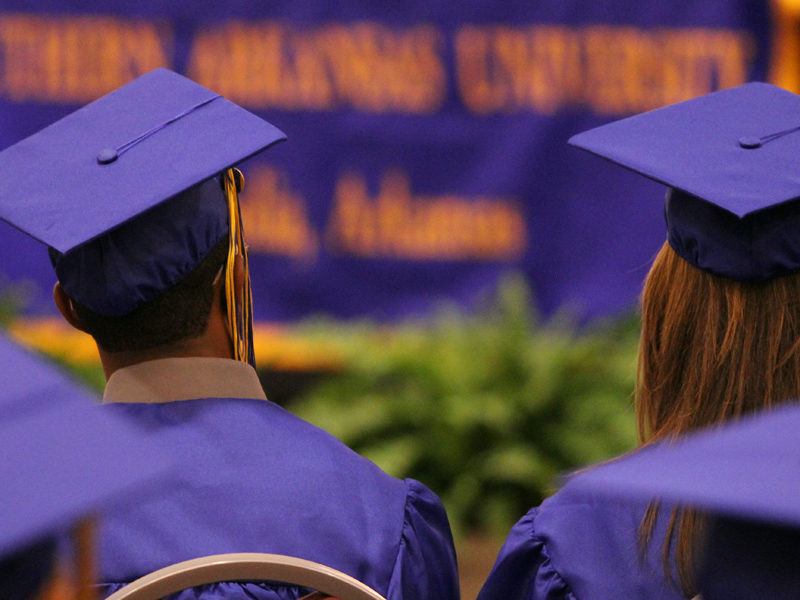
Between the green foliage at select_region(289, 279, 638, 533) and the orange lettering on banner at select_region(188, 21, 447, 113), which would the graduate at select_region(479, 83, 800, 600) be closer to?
the green foliage at select_region(289, 279, 638, 533)

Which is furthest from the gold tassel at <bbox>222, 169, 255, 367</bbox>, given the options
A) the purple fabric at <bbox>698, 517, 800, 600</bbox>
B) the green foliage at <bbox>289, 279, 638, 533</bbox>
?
the green foliage at <bbox>289, 279, 638, 533</bbox>

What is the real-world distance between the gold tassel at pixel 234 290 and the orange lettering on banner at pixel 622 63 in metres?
3.10

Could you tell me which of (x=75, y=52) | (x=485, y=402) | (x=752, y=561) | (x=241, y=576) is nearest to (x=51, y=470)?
(x=241, y=576)

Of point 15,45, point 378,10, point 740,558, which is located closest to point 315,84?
point 378,10

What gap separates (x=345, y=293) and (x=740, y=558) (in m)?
3.89

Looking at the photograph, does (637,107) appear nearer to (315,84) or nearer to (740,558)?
(315,84)

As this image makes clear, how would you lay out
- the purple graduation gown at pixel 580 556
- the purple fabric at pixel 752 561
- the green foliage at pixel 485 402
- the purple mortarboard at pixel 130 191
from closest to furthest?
the purple fabric at pixel 752 561 < the purple graduation gown at pixel 580 556 < the purple mortarboard at pixel 130 191 < the green foliage at pixel 485 402

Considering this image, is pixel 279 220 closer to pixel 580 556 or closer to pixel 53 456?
pixel 580 556

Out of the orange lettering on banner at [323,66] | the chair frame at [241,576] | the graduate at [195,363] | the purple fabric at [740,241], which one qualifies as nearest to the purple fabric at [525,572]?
the graduate at [195,363]

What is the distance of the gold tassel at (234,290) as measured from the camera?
2006 millimetres

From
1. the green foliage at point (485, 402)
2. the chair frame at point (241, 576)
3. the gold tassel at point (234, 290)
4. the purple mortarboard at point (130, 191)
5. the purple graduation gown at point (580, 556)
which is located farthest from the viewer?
the green foliage at point (485, 402)

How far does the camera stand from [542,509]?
6.12ft

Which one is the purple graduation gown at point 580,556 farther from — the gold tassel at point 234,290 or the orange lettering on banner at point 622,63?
the orange lettering on banner at point 622,63

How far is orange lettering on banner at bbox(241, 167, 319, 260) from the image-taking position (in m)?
5.15
